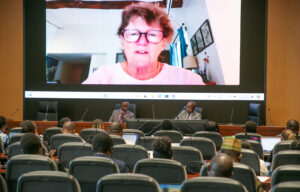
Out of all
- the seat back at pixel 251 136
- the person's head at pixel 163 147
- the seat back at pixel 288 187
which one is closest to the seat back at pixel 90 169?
the person's head at pixel 163 147

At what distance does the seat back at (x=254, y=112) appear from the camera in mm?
9859

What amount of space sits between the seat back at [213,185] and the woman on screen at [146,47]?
803 centimetres

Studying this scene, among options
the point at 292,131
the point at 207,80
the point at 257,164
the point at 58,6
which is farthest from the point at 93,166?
the point at 58,6

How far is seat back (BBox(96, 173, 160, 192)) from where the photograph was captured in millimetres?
2734

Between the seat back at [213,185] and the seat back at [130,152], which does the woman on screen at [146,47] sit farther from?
the seat back at [213,185]

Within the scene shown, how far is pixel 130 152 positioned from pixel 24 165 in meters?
1.36

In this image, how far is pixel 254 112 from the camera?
32.9 feet

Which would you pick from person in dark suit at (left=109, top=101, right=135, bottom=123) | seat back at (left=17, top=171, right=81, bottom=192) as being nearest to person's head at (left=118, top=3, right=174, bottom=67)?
person in dark suit at (left=109, top=101, right=135, bottom=123)

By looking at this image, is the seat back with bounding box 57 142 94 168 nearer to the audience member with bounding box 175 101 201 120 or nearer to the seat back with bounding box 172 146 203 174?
the seat back with bounding box 172 146 203 174

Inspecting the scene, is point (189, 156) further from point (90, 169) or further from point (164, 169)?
point (90, 169)

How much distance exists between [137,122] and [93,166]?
385 centimetres

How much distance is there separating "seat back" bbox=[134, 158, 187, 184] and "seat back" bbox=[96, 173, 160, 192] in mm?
719

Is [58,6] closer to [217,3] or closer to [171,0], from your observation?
[171,0]

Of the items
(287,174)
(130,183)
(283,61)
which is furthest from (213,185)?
(283,61)
